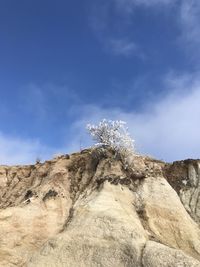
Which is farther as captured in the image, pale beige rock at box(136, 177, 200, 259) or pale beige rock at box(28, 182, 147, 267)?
pale beige rock at box(136, 177, 200, 259)

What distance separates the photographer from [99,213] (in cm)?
1995

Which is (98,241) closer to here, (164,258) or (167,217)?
(164,258)

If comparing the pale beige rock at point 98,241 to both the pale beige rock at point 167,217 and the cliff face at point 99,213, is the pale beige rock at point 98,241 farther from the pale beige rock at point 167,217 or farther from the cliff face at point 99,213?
the pale beige rock at point 167,217

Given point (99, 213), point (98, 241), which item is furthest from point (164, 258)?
point (99, 213)

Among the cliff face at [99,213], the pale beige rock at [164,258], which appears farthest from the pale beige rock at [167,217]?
the pale beige rock at [164,258]

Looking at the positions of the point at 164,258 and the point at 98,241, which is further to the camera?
the point at 98,241

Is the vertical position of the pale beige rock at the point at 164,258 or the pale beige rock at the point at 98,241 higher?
the pale beige rock at the point at 98,241

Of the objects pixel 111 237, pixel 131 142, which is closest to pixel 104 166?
pixel 131 142

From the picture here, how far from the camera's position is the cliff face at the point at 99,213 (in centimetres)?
1820

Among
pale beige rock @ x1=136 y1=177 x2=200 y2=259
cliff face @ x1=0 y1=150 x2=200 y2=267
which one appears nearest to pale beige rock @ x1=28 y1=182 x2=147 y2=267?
cliff face @ x1=0 y1=150 x2=200 y2=267

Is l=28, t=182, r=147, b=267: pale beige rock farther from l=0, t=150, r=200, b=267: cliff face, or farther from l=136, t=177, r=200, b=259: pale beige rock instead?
l=136, t=177, r=200, b=259: pale beige rock

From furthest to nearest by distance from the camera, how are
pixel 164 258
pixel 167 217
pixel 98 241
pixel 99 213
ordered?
pixel 167 217
pixel 99 213
pixel 98 241
pixel 164 258

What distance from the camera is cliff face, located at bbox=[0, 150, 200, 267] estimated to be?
18203mm

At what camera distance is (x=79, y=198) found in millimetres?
22312
